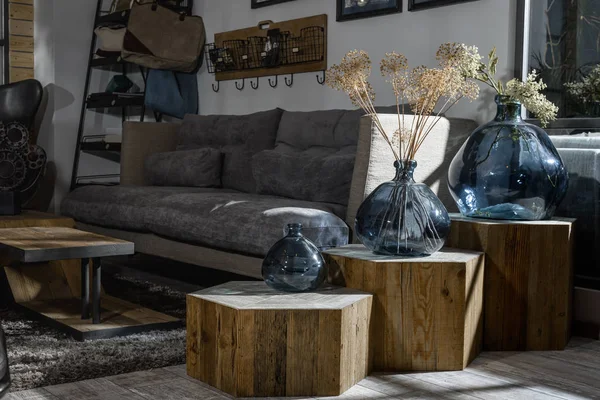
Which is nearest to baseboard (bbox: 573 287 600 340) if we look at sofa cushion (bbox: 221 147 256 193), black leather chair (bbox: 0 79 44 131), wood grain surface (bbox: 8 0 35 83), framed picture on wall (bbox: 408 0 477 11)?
framed picture on wall (bbox: 408 0 477 11)

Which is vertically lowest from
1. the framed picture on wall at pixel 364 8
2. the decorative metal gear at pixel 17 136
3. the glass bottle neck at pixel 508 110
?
the decorative metal gear at pixel 17 136

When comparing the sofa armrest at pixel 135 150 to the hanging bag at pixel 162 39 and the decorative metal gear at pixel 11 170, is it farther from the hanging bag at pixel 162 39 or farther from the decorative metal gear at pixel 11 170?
the decorative metal gear at pixel 11 170

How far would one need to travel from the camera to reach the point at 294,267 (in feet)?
7.55

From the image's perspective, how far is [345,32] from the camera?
424cm

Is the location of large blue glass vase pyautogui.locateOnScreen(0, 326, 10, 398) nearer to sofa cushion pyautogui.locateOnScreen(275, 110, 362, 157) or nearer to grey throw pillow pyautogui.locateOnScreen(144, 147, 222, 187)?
sofa cushion pyautogui.locateOnScreen(275, 110, 362, 157)

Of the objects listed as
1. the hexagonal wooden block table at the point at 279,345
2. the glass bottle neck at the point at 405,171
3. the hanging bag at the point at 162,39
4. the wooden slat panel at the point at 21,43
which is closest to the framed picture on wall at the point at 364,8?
the hanging bag at the point at 162,39

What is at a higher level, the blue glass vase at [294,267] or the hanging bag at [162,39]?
the hanging bag at [162,39]

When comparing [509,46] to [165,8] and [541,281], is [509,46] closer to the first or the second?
[541,281]

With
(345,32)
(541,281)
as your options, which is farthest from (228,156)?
(541,281)

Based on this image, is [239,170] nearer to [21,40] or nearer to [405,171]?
[405,171]

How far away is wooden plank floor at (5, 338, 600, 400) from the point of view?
2.15 meters

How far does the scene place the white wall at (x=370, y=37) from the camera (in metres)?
3.47

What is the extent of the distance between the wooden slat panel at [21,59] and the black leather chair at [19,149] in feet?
1.50

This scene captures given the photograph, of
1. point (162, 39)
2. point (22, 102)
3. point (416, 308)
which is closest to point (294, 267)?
point (416, 308)
